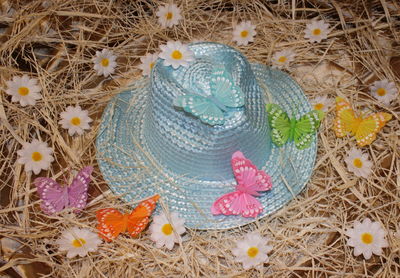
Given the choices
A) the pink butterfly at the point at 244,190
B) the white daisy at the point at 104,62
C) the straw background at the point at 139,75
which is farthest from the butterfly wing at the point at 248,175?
the white daisy at the point at 104,62

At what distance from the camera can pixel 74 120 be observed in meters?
1.60

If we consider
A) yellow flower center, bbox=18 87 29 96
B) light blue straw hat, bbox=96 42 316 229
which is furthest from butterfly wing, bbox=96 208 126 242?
yellow flower center, bbox=18 87 29 96

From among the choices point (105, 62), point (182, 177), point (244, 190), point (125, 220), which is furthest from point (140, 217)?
point (105, 62)

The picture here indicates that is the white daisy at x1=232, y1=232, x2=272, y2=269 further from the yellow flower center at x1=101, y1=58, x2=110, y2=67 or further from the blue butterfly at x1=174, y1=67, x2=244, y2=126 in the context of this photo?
the yellow flower center at x1=101, y1=58, x2=110, y2=67

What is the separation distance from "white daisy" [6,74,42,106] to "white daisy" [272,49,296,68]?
792 mm

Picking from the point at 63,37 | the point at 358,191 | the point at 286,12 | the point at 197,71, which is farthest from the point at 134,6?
the point at 358,191

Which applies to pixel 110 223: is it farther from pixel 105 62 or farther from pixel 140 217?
pixel 105 62

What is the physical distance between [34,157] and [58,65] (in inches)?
15.3

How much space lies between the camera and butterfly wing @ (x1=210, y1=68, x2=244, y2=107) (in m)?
1.23

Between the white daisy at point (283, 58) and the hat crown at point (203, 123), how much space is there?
1.22 ft

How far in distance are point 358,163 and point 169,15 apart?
0.84 metres

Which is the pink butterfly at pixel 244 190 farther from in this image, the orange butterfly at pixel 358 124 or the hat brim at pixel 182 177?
the orange butterfly at pixel 358 124

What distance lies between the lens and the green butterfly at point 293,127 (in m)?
1.44

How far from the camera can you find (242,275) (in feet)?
4.31
